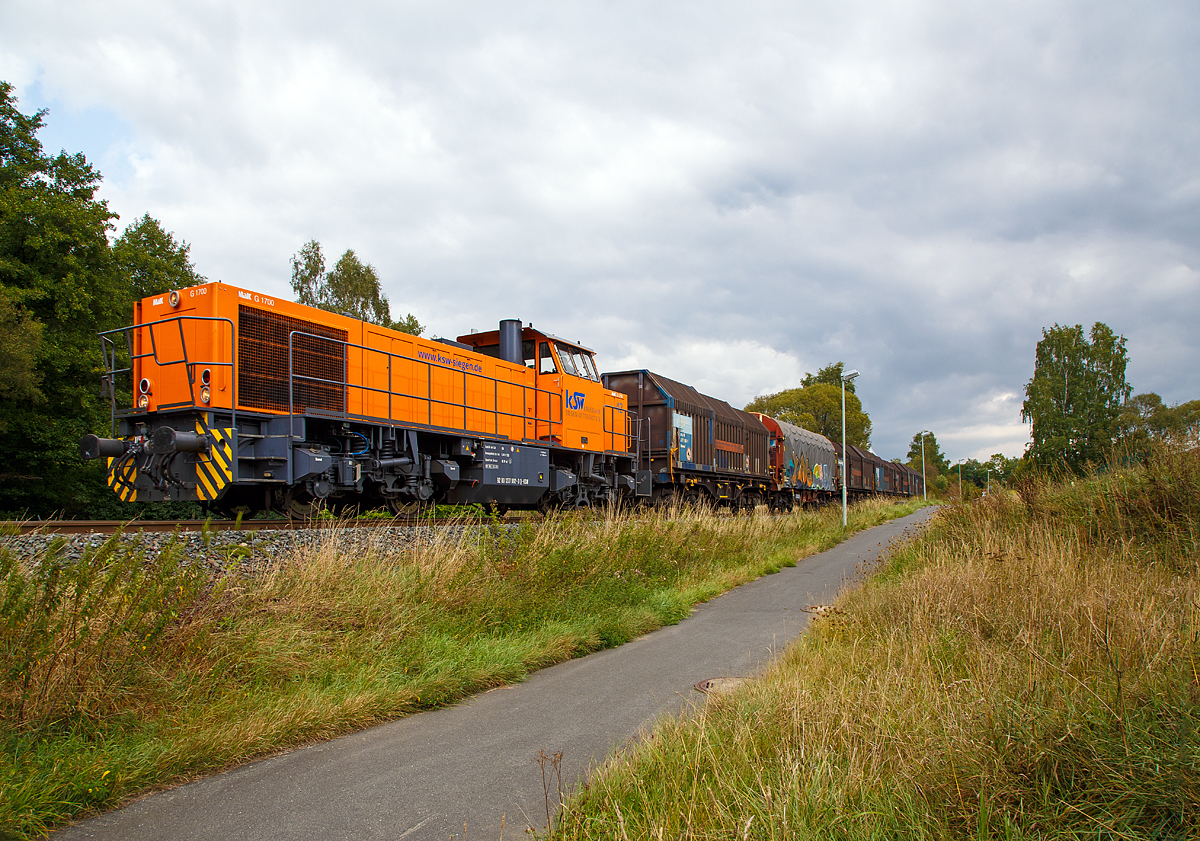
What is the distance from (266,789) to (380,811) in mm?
772

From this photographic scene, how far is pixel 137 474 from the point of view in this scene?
9844 mm

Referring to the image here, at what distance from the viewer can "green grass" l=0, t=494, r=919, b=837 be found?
4.05 m

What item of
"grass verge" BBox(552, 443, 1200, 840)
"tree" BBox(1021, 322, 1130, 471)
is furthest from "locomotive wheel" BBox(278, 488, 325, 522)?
"tree" BBox(1021, 322, 1130, 471)

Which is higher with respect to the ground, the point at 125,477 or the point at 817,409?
the point at 817,409

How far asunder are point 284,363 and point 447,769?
7.96 metres

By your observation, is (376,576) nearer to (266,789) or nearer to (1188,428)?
(266,789)

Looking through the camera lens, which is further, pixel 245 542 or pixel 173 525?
pixel 173 525

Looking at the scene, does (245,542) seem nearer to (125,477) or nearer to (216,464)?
(216,464)

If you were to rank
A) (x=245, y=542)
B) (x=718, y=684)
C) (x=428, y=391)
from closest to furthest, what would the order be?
1. (x=718, y=684)
2. (x=245, y=542)
3. (x=428, y=391)

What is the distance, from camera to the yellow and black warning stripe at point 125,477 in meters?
9.81

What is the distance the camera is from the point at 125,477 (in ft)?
32.3

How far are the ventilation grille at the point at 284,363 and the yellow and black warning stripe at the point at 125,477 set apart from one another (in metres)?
1.76

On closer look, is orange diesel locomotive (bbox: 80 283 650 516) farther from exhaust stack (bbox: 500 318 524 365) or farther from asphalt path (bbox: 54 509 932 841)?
asphalt path (bbox: 54 509 932 841)

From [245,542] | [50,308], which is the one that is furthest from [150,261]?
[245,542]
